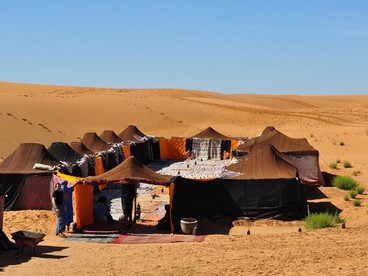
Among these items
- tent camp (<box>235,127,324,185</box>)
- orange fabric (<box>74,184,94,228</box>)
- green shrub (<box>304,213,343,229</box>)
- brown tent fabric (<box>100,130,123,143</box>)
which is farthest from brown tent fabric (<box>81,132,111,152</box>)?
green shrub (<box>304,213,343,229</box>)

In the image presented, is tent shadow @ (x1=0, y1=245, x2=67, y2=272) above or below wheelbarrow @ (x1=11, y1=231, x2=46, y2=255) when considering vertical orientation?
below

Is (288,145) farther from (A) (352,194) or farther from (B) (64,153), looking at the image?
(B) (64,153)

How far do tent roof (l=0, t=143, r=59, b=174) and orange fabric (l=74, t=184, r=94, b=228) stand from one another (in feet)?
11.6

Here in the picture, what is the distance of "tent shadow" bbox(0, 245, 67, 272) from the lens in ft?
43.8

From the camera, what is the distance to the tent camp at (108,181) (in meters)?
17.1

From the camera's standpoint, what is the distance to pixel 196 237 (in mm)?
16172

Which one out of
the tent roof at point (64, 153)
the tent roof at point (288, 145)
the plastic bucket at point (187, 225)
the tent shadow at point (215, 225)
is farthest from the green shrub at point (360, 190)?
the tent roof at point (64, 153)

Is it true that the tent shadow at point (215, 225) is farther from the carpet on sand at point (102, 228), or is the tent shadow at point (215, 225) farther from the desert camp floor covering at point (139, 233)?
the carpet on sand at point (102, 228)

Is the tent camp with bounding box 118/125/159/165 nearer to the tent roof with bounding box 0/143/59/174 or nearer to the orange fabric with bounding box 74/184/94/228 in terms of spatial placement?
the tent roof with bounding box 0/143/59/174

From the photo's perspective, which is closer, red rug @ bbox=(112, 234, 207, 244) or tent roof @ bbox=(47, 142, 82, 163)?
red rug @ bbox=(112, 234, 207, 244)

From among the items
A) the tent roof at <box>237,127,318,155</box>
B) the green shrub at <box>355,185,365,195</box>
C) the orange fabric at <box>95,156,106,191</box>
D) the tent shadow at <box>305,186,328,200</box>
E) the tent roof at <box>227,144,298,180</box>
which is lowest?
the tent shadow at <box>305,186,328,200</box>

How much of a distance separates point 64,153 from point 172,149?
11.8 m

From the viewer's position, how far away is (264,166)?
20.2 meters

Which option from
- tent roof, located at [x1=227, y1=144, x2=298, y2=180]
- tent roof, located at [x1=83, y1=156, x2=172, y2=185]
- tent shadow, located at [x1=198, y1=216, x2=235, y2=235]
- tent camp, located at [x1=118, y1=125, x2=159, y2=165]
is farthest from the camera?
tent camp, located at [x1=118, y1=125, x2=159, y2=165]
